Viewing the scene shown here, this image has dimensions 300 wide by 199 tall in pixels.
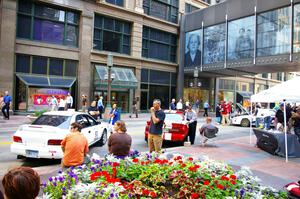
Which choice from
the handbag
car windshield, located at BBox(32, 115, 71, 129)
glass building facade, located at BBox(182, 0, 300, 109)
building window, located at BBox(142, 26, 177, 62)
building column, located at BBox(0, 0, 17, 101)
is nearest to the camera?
the handbag

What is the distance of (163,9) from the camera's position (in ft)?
116

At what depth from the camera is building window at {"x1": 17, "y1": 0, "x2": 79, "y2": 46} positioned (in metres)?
24.3

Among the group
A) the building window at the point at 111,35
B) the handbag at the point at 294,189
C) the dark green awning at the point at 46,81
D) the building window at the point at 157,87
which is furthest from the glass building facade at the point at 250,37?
the handbag at the point at 294,189

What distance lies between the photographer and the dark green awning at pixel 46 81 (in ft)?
78.0

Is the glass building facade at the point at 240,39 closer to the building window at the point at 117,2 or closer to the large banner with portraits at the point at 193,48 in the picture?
the large banner with portraits at the point at 193,48

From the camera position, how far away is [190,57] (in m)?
35.7

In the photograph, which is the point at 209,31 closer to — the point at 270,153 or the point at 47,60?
the point at 47,60

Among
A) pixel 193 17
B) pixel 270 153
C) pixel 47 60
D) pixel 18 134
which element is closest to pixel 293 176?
pixel 270 153

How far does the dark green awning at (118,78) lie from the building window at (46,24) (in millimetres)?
3422

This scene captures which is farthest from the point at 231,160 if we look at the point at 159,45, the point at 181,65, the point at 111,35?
the point at 181,65

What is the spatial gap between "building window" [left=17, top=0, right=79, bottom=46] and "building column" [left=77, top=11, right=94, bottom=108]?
2.38 ft

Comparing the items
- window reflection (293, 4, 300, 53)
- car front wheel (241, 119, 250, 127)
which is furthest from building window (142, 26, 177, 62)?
window reflection (293, 4, 300, 53)

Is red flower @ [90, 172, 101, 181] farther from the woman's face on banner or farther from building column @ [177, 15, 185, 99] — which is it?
building column @ [177, 15, 185, 99]

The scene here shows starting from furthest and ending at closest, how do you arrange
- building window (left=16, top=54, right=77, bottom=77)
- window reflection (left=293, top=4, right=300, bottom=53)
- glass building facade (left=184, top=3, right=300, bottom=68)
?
glass building facade (left=184, top=3, right=300, bottom=68)
window reflection (left=293, top=4, right=300, bottom=53)
building window (left=16, top=54, right=77, bottom=77)
